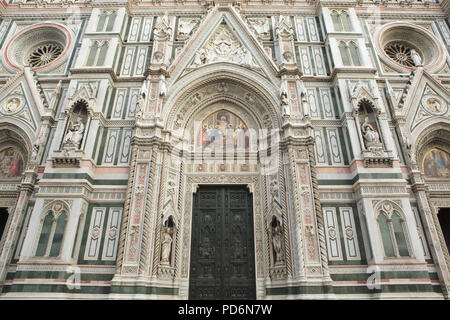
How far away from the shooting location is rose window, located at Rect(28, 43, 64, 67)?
14805 millimetres

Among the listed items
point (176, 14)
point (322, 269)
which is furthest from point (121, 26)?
point (322, 269)

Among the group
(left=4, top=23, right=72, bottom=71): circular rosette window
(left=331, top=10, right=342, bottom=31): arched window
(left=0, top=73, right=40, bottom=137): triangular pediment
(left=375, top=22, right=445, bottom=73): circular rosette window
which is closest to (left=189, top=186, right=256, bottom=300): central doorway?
(left=0, top=73, right=40, bottom=137): triangular pediment

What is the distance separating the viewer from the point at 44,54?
49.6 feet

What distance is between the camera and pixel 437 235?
10430 millimetres

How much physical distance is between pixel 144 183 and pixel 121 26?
27.3 feet

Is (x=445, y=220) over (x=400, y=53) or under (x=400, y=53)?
under

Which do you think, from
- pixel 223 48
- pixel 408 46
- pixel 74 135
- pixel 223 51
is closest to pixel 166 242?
pixel 74 135

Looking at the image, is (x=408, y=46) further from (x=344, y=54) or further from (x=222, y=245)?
(x=222, y=245)

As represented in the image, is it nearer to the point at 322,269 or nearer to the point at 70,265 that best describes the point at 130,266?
the point at 70,265

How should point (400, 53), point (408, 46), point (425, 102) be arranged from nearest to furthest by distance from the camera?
point (425, 102) → point (400, 53) → point (408, 46)

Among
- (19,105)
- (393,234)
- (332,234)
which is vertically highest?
(19,105)

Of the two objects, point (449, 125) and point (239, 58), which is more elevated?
point (239, 58)

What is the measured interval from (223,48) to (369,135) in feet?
25.0

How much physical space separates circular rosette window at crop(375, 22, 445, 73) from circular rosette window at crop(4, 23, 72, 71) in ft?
51.8
